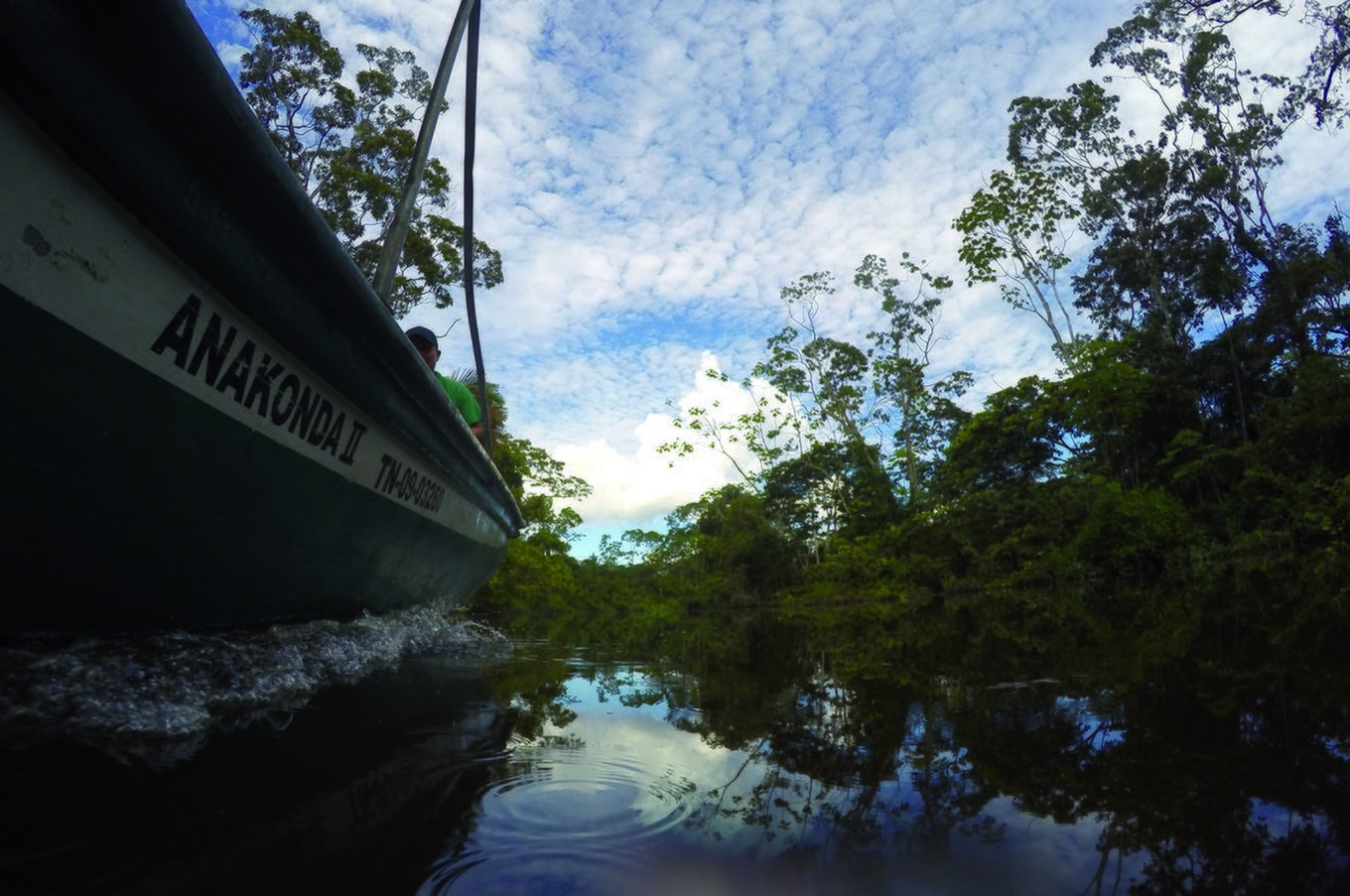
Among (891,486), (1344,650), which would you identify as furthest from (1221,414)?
(1344,650)

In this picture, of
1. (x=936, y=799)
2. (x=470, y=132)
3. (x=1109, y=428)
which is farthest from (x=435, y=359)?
(x=1109, y=428)

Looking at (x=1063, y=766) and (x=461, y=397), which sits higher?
(x=461, y=397)

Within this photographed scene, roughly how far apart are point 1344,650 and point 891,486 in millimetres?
17168

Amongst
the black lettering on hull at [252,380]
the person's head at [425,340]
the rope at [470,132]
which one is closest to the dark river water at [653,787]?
the black lettering on hull at [252,380]

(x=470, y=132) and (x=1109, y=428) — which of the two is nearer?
(x=470, y=132)

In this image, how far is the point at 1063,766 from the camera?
3.07 feet

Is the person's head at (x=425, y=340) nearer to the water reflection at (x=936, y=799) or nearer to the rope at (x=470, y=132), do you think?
the rope at (x=470, y=132)

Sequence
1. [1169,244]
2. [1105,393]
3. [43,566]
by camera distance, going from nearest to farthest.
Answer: [43,566] < [1105,393] < [1169,244]

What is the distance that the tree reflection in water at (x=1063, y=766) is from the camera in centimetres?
65

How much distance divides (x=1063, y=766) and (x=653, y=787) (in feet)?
1.89

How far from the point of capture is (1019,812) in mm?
779

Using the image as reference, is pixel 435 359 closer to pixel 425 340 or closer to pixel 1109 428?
pixel 425 340

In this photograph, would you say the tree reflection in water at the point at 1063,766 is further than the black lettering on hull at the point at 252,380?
No

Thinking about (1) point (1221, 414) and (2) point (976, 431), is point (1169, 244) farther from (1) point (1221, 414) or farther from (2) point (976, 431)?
(2) point (976, 431)
